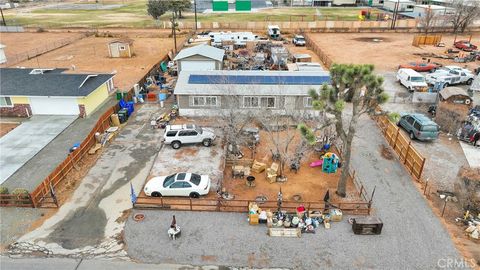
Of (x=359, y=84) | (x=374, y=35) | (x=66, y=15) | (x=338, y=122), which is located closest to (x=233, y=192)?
(x=338, y=122)

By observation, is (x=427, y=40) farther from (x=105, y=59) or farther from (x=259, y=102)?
(x=105, y=59)

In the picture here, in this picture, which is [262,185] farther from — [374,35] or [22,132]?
[374,35]

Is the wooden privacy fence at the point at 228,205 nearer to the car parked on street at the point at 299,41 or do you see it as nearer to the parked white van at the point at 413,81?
the parked white van at the point at 413,81

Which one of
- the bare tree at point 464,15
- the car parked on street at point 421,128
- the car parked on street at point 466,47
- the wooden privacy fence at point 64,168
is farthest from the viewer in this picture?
the bare tree at point 464,15

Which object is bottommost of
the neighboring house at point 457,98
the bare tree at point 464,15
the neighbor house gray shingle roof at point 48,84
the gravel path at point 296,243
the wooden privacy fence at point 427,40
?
the gravel path at point 296,243

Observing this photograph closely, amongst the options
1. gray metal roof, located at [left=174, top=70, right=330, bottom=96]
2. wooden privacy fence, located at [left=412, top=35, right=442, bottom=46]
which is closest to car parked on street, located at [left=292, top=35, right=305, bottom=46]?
wooden privacy fence, located at [left=412, top=35, right=442, bottom=46]

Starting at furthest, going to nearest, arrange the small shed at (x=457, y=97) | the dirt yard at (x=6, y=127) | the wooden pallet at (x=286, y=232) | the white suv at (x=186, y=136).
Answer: the small shed at (x=457, y=97) → the dirt yard at (x=6, y=127) → the white suv at (x=186, y=136) → the wooden pallet at (x=286, y=232)

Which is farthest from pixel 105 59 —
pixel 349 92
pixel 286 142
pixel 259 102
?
pixel 349 92

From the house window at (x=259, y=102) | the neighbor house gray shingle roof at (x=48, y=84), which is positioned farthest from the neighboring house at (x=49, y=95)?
the house window at (x=259, y=102)
